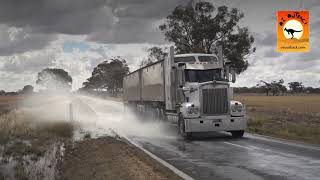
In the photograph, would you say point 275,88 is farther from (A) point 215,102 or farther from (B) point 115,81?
(A) point 215,102

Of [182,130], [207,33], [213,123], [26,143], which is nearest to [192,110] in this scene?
[213,123]

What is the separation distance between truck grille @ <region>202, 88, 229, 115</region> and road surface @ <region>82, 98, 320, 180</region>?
1.13 metres

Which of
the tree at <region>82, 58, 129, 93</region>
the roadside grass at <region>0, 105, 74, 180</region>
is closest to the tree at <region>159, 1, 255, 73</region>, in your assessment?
the roadside grass at <region>0, 105, 74, 180</region>

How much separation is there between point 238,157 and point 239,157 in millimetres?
28

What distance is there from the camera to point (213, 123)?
64.1ft

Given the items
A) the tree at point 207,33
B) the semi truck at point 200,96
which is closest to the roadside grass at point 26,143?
the semi truck at point 200,96

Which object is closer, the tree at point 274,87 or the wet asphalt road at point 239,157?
the wet asphalt road at point 239,157

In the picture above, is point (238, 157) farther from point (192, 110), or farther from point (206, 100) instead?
point (206, 100)

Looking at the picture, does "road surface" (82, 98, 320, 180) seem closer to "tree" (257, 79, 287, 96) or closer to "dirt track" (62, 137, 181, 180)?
"dirt track" (62, 137, 181, 180)

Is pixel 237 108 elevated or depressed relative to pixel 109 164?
elevated

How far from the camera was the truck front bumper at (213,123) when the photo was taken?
63.7 ft

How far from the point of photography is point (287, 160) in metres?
13.1


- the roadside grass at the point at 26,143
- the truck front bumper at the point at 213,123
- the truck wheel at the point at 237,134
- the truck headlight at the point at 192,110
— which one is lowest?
the roadside grass at the point at 26,143

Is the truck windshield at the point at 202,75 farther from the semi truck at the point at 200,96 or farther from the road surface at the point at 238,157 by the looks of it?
the road surface at the point at 238,157
